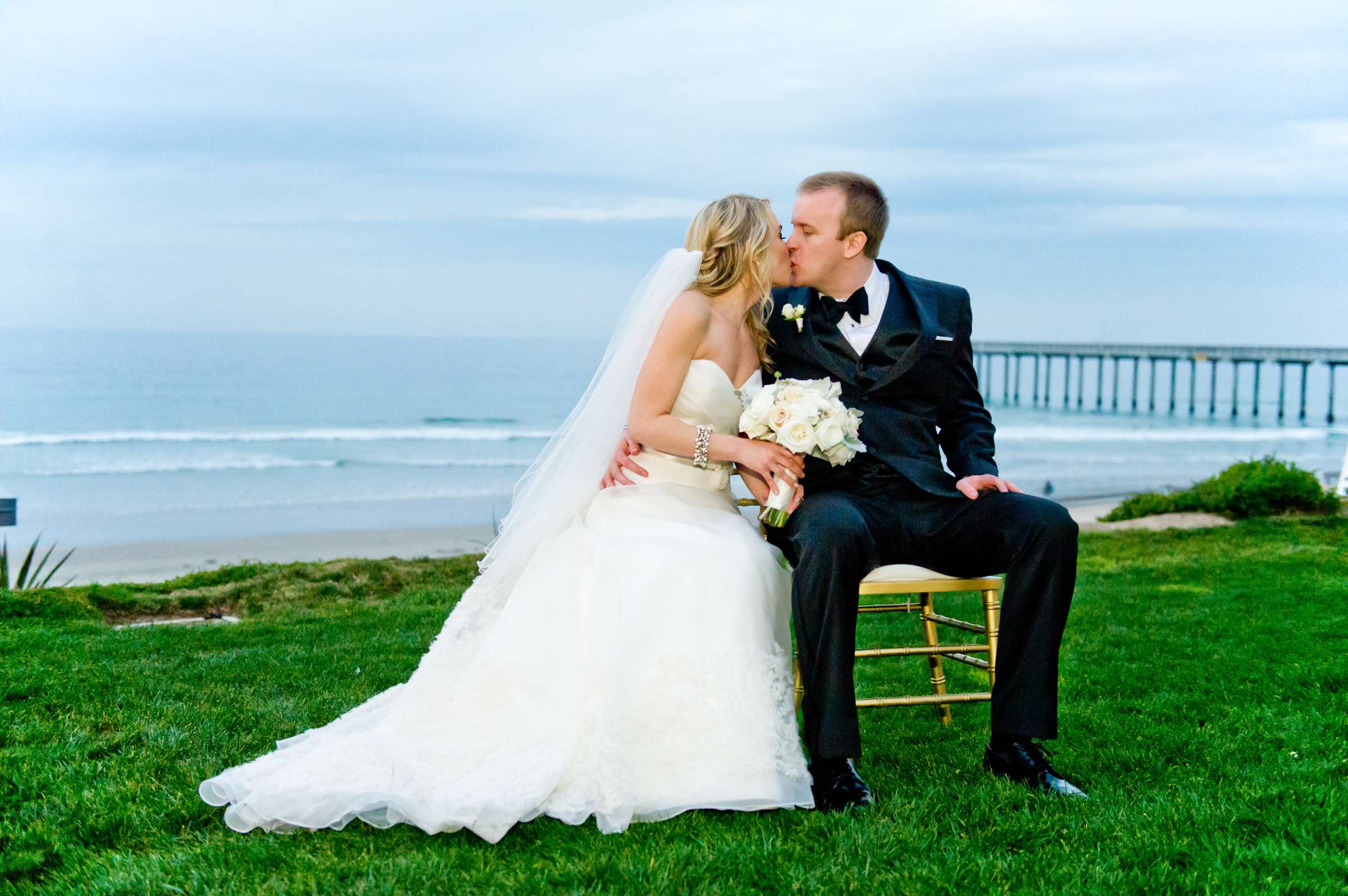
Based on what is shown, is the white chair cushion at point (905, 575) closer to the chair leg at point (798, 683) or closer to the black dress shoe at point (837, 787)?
the chair leg at point (798, 683)

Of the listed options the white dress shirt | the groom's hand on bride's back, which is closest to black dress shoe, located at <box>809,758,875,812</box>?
the groom's hand on bride's back

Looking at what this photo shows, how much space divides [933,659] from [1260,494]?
28.6ft

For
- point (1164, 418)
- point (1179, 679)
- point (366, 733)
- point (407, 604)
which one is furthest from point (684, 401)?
point (1164, 418)

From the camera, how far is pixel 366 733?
3.49 metres

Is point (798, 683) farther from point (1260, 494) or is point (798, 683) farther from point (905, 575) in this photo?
point (1260, 494)

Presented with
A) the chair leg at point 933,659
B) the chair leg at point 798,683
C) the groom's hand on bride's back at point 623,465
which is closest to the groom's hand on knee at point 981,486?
the chair leg at point 933,659

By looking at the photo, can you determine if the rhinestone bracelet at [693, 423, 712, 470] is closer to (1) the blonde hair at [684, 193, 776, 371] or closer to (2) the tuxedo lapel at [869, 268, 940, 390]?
(1) the blonde hair at [684, 193, 776, 371]

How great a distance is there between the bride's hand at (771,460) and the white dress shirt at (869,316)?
0.55 m

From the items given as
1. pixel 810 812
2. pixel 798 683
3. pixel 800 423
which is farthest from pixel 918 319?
pixel 810 812

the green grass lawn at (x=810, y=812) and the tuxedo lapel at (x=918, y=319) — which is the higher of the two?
the tuxedo lapel at (x=918, y=319)

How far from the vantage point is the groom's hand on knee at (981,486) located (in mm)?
3664

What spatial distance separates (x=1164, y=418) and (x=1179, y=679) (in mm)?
39795

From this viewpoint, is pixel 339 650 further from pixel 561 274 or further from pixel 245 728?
pixel 561 274

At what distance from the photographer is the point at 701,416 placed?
3857 millimetres
